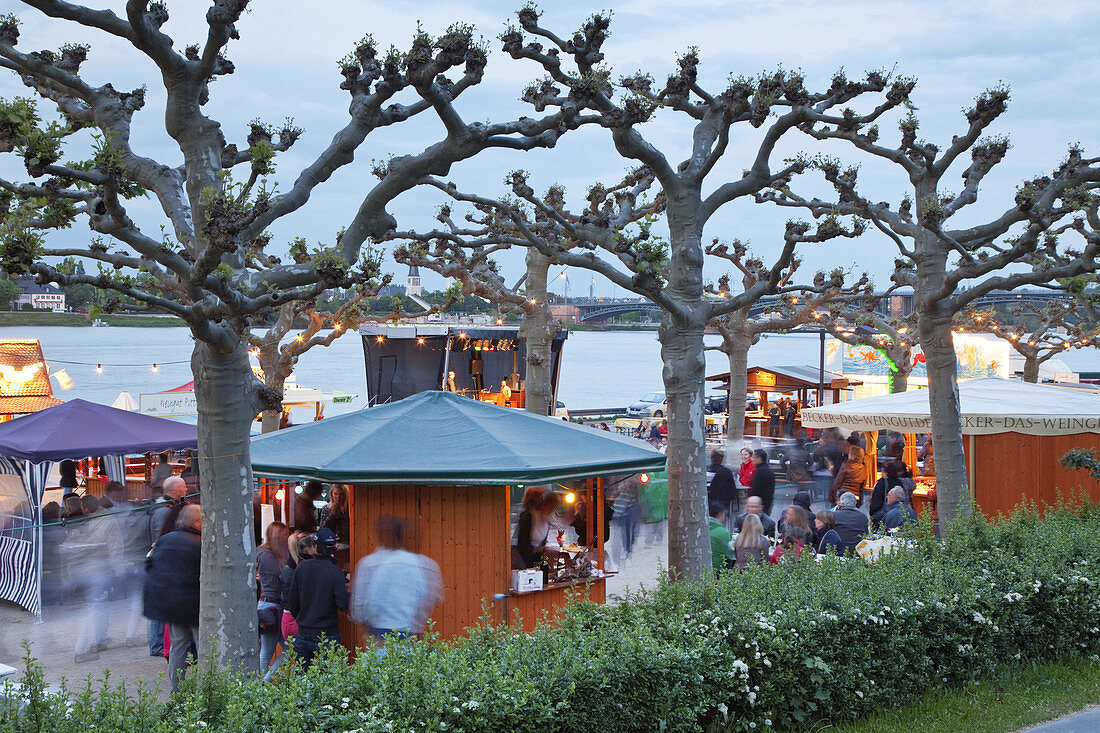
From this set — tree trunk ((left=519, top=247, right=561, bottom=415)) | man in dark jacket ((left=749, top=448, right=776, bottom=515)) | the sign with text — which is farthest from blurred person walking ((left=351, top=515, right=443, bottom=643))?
the sign with text

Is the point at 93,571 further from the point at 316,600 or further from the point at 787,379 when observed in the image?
the point at 787,379

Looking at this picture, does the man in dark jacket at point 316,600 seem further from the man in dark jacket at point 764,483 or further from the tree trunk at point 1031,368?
the tree trunk at point 1031,368

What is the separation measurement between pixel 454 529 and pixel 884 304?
25494 millimetres

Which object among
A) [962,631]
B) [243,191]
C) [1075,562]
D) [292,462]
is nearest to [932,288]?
[1075,562]

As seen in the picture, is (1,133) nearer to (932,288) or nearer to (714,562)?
(714,562)

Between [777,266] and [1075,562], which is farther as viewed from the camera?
[777,266]

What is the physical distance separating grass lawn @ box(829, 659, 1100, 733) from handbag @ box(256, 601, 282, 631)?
4674mm

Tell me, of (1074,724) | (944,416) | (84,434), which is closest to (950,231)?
(944,416)

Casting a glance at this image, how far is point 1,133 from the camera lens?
5.28 metres

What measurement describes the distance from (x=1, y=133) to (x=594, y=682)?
4.45 metres

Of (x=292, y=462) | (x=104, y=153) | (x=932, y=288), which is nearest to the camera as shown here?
(x=104, y=153)

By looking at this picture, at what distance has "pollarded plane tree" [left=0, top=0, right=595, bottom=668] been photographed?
218 inches

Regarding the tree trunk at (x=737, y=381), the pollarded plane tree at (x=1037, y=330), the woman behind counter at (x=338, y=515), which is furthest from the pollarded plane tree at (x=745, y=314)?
the woman behind counter at (x=338, y=515)

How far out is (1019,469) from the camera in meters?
13.9
